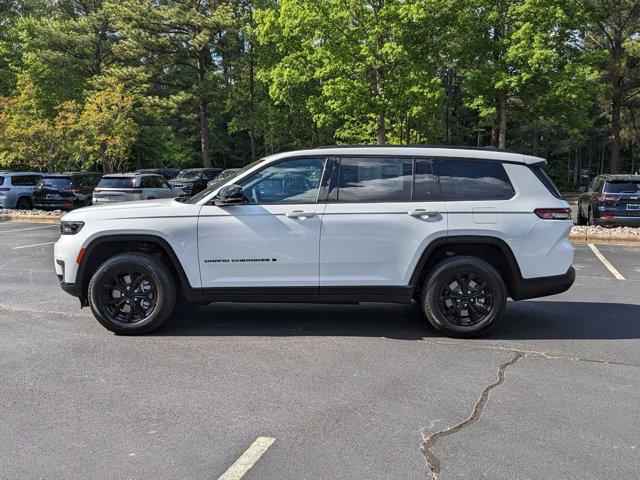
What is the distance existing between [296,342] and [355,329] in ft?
2.49

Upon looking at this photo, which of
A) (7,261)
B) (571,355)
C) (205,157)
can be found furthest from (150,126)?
(571,355)

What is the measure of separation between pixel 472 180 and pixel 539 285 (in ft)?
4.02

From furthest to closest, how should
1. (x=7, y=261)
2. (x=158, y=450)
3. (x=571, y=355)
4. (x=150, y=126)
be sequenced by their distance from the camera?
1. (x=150, y=126)
2. (x=7, y=261)
3. (x=571, y=355)
4. (x=158, y=450)

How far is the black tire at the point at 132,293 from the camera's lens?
5648mm

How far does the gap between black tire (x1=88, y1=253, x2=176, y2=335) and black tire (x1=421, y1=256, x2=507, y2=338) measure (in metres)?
2.58

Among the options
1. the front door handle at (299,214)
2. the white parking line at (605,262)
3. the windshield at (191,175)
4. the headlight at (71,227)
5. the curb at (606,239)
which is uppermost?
the windshield at (191,175)

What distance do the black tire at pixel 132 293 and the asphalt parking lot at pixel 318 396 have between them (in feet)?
0.57

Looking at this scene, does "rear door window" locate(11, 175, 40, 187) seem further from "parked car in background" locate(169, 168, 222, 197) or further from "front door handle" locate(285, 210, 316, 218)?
"front door handle" locate(285, 210, 316, 218)

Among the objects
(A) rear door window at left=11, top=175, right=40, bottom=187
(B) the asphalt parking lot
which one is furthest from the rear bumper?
(A) rear door window at left=11, top=175, right=40, bottom=187

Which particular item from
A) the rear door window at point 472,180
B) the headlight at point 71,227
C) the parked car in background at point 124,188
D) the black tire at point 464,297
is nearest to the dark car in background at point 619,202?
the rear door window at point 472,180

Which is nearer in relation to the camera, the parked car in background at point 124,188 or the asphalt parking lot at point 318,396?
the asphalt parking lot at point 318,396

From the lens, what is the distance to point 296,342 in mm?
5559

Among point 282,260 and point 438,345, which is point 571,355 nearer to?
point 438,345

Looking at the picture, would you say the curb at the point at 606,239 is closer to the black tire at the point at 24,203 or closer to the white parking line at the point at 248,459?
the white parking line at the point at 248,459
